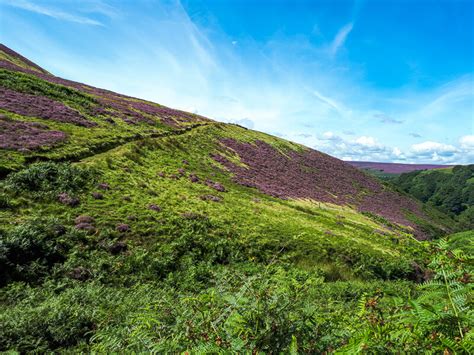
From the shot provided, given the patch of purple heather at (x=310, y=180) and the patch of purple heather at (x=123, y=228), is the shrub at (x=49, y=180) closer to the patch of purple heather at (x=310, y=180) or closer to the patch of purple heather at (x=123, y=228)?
the patch of purple heather at (x=123, y=228)

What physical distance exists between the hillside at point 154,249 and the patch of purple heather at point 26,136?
19 cm

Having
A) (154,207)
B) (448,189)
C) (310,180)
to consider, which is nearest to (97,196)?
(154,207)

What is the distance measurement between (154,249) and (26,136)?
2056 cm

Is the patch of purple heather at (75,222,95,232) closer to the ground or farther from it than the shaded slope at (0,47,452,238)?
closer to the ground

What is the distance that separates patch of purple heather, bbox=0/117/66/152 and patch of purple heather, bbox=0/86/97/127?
550cm

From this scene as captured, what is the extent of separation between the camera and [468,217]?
96812 mm

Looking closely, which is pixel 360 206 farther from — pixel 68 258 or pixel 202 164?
pixel 68 258

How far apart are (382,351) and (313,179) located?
63.7 meters

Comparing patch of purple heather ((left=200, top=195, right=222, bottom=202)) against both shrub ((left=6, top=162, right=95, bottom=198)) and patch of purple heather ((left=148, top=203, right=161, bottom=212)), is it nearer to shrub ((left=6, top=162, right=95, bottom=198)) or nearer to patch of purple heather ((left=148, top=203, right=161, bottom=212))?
patch of purple heather ((left=148, top=203, right=161, bottom=212))

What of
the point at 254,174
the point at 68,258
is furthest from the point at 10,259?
the point at 254,174

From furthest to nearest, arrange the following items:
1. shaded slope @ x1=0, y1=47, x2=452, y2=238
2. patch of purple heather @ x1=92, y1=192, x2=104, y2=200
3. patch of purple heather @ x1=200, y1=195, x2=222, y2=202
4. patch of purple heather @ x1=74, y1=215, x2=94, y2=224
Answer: patch of purple heather @ x1=200, y1=195, x2=222, y2=202 < shaded slope @ x1=0, y1=47, x2=452, y2=238 < patch of purple heather @ x1=92, y1=192, x2=104, y2=200 < patch of purple heather @ x1=74, y1=215, x2=94, y2=224

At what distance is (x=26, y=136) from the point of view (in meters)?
25.7

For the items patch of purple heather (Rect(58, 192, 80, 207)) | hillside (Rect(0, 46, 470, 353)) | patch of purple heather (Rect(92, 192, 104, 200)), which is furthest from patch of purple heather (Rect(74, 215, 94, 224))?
patch of purple heather (Rect(92, 192, 104, 200))

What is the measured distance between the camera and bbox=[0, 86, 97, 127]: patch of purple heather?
108 feet
